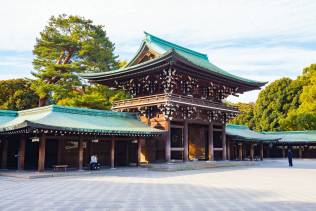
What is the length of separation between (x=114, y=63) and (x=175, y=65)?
24705 mm

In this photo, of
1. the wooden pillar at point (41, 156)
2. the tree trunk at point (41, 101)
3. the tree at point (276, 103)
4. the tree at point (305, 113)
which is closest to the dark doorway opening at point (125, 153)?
the wooden pillar at point (41, 156)

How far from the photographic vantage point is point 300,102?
64.3 m

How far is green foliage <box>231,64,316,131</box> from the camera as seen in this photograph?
59281 mm

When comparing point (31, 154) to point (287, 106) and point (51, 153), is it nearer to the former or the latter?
point (51, 153)

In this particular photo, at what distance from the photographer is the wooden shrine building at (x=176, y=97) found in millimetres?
27797

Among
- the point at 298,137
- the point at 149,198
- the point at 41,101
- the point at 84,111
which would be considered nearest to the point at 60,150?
the point at 84,111

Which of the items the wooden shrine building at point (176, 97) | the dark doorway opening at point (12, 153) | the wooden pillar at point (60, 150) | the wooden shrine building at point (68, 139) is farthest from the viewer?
the wooden shrine building at point (176, 97)

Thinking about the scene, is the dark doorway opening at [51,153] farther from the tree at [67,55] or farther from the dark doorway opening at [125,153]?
the tree at [67,55]

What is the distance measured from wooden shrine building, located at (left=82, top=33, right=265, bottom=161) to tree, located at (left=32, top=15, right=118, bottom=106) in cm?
1388

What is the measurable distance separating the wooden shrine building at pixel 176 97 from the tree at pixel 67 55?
13881 millimetres

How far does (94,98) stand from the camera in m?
41.2

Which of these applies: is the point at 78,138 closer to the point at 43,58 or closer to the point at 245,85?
the point at 245,85

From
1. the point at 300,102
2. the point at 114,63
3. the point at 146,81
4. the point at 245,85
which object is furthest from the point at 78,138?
the point at 300,102

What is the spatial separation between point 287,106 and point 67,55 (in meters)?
48.5
